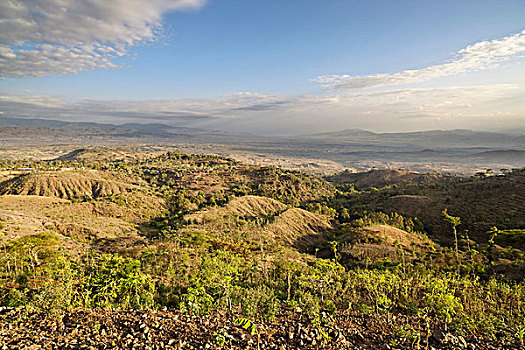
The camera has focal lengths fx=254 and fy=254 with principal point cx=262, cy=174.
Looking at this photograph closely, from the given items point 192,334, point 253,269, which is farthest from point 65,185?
point 192,334

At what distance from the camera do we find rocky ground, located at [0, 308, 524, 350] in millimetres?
9016

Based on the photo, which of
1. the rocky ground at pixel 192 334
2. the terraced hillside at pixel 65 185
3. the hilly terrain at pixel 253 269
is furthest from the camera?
the terraced hillside at pixel 65 185

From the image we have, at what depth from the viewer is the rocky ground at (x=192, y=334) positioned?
9.02m

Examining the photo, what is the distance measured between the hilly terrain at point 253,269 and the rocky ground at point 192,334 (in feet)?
0.24

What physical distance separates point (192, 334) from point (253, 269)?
49.9 ft

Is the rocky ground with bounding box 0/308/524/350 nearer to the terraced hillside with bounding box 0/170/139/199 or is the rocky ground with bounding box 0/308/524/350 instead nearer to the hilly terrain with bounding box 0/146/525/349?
the hilly terrain with bounding box 0/146/525/349

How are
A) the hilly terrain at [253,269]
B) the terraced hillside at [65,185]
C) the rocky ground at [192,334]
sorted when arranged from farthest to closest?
the terraced hillside at [65,185]
the hilly terrain at [253,269]
the rocky ground at [192,334]

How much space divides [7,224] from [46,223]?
5.79 m

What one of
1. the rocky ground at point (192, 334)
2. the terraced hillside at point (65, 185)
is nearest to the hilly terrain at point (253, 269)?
the rocky ground at point (192, 334)

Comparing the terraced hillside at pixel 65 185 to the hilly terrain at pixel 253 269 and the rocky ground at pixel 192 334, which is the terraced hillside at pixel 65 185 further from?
the rocky ground at pixel 192 334

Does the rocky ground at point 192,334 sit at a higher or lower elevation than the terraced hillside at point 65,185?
higher

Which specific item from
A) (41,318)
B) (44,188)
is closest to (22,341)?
(41,318)

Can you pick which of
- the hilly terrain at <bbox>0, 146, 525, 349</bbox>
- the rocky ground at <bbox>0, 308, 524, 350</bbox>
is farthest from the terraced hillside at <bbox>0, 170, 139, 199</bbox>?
the rocky ground at <bbox>0, 308, 524, 350</bbox>

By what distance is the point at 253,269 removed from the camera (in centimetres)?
2502
